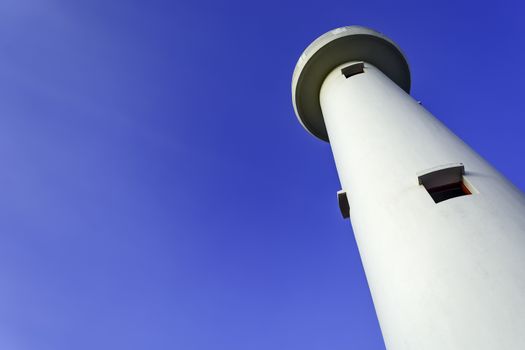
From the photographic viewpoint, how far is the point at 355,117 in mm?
9305

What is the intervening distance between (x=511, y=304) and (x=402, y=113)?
17.5 ft

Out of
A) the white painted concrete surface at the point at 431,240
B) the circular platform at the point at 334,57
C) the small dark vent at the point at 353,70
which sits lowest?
the white painted concrete surface at the point at 431,240

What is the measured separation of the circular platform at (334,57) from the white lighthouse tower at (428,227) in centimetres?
338

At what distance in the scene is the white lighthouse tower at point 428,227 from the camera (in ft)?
14.0

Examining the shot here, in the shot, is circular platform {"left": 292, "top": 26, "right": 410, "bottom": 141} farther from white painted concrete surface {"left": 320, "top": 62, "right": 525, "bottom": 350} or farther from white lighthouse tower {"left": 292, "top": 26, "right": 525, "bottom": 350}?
white painted concrete surface {"left": 320, "top": 62, "right": 525, "bottom": 350}

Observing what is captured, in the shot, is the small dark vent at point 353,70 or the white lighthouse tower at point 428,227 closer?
the white lighthouse tower at point 428,227

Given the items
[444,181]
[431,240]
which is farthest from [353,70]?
[431,240]

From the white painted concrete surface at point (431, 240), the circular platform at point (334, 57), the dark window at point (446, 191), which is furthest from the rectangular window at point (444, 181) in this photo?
the circular platform at point (334, 57)

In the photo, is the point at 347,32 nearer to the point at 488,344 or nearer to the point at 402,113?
the point at 402,113

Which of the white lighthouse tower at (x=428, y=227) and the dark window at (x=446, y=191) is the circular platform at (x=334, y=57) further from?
the dark window at (x=446, y=191)

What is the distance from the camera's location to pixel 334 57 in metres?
13.4

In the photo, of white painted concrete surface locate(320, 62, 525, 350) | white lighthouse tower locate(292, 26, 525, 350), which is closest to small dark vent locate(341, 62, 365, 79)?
white lighthouse tower locate(292, 26, 525, 350)

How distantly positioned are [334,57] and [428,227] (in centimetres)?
916

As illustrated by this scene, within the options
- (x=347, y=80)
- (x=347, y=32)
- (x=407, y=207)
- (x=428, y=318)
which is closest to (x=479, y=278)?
(x=428, y=318)
